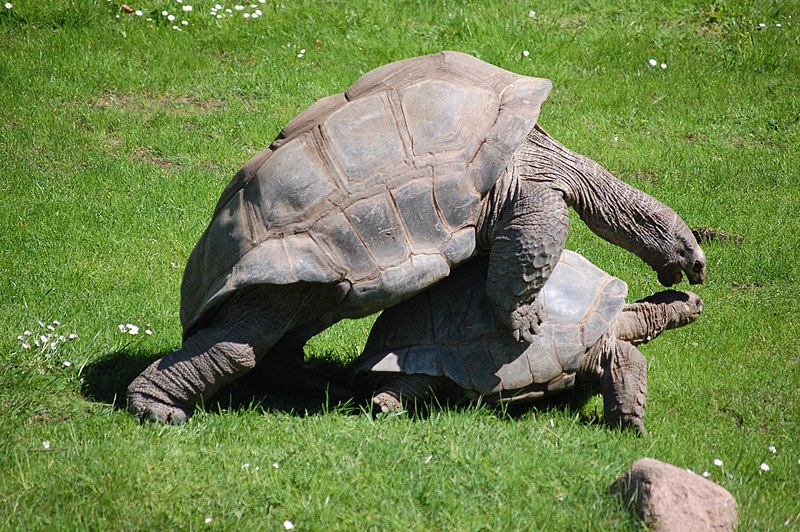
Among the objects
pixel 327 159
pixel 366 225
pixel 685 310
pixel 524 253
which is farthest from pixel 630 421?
pixel 327 159

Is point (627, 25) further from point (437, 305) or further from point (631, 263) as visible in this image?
point (437, 305)

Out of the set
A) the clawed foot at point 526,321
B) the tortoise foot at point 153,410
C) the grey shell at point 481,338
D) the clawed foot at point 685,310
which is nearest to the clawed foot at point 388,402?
the grey shell at point 481,338

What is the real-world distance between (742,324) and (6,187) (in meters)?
6.71

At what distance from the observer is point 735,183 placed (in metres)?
9.73

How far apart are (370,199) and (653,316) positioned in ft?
7.49

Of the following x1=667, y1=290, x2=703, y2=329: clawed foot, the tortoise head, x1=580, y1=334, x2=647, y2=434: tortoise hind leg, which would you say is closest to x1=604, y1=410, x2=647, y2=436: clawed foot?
Answer: x1=580, y1=334, x2=647, y2=434: tortoise hind leg

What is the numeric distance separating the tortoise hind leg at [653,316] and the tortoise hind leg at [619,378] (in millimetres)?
297

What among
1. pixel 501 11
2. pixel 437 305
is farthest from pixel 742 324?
pixel 501 11

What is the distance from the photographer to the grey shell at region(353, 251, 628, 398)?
231 inches

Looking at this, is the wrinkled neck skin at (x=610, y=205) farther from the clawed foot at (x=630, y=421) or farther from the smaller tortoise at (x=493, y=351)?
the clawed foot at (x=630, y=421)

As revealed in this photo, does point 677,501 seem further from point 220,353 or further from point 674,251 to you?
point 220,353

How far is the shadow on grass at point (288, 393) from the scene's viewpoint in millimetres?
5969

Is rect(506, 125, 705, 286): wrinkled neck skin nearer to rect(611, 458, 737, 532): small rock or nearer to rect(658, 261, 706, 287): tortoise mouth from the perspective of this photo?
rect(658, 261, 706, 287): tortoise mouth

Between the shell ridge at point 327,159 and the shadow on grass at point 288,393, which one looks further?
the shadow on grass at point 288,393
